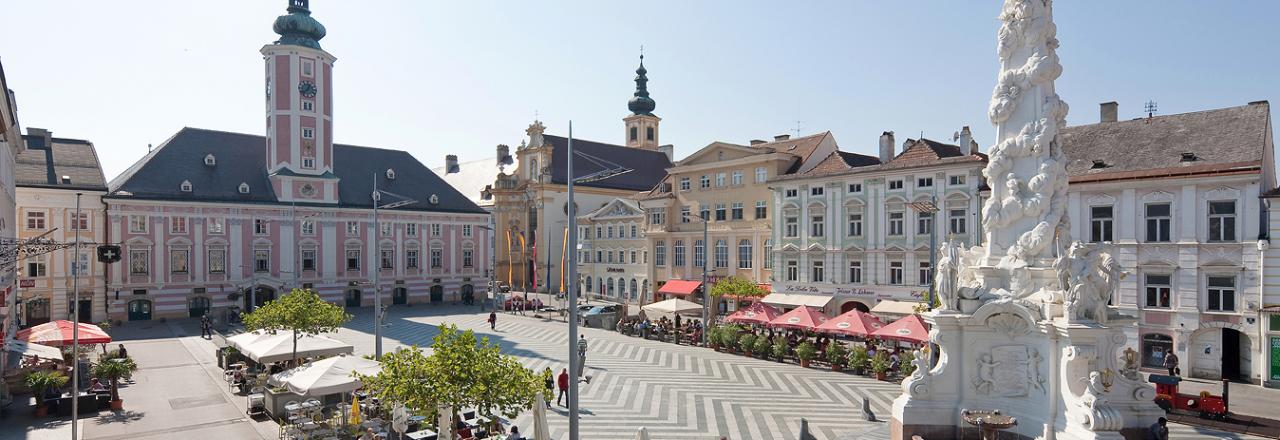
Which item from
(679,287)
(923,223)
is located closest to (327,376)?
(923,223)

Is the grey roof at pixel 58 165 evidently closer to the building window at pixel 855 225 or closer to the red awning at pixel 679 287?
the red awning at pixel 679 287

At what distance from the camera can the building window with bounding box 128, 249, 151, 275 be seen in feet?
154

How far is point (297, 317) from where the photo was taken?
81.0 ft

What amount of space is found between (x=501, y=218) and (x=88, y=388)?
52.5 m

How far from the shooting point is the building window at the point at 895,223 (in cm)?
3753

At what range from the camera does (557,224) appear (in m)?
72.4

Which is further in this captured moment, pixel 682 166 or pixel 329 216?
pixel 329 216

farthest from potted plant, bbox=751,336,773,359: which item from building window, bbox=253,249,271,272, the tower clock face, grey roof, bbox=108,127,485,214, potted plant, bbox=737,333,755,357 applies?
the tower clock face

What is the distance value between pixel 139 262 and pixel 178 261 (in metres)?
2.18

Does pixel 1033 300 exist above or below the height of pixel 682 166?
below

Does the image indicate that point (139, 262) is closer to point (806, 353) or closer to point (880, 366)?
point (806, 353)

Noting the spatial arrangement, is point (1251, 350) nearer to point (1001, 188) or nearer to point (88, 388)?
point (1001, 188)

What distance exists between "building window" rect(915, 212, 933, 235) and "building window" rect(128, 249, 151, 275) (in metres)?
47.2

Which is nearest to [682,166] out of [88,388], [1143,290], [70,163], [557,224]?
[557,224]
